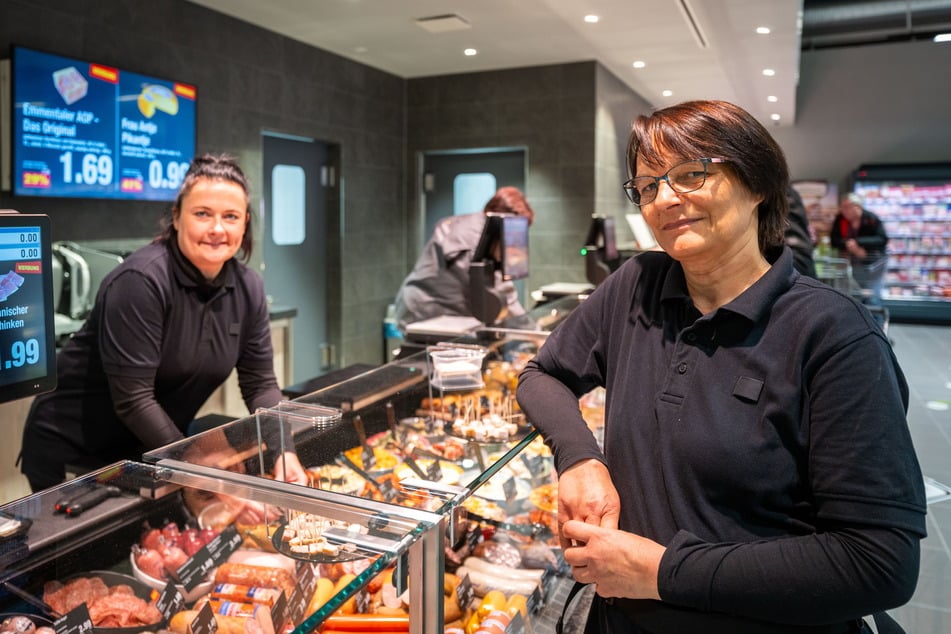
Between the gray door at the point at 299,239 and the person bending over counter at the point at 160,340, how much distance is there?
12.0ft

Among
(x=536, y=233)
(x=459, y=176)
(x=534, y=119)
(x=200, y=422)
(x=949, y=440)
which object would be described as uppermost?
(x=534, y=119)

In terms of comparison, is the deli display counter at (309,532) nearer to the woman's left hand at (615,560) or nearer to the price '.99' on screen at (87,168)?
the woman's left hand at (615,560)

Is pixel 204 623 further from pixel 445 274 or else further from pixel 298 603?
pixel 445 274

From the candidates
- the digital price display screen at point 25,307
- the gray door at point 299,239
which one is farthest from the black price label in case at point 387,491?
the gray door at point 299,239

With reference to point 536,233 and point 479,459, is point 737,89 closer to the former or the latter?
point 536,233

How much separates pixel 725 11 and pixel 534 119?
6.96ft

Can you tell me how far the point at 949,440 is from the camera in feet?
13.7

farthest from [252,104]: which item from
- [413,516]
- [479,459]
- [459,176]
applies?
[413,516]

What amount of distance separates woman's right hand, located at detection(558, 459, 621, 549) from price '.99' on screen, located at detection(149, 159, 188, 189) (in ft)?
12.7

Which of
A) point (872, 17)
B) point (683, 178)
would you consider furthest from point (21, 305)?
point (872, 17)

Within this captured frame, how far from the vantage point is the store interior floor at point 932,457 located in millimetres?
2068

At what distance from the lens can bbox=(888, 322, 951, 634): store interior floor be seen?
2.07 m

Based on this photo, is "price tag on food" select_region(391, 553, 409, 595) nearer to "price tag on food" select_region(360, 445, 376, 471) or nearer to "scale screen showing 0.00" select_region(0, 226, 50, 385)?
"price tag on food" select_region(360, 445, 376, 471)

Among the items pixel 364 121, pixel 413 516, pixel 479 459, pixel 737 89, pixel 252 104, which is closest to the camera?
pixel 413 516
